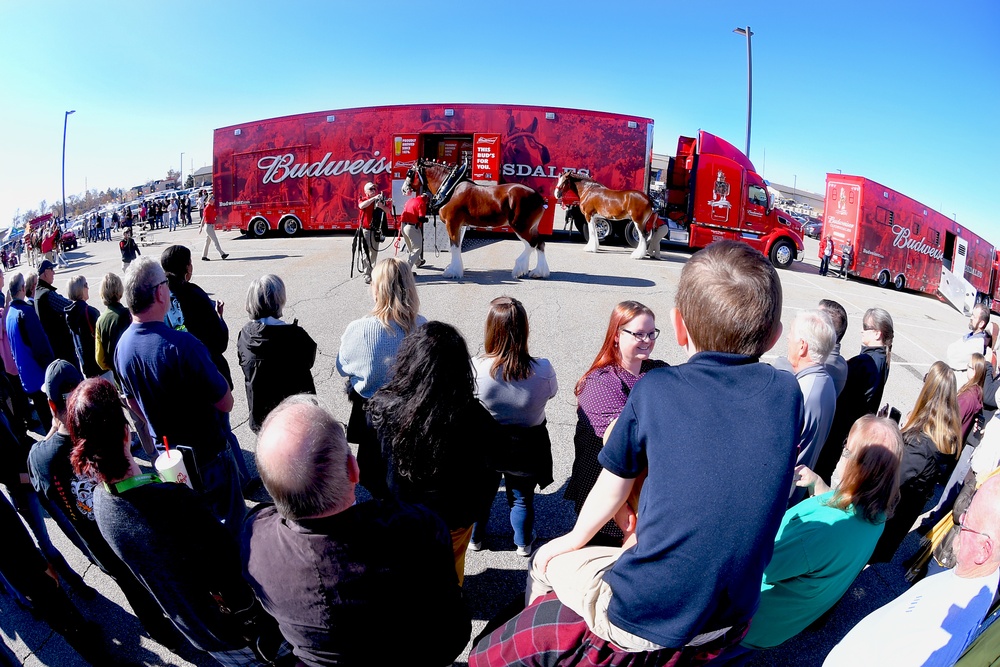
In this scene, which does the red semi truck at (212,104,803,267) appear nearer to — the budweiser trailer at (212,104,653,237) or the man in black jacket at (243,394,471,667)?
the budweiser trailer at (212,104,653,237)

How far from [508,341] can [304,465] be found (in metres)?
1.62

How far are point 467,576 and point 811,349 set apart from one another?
242 cm

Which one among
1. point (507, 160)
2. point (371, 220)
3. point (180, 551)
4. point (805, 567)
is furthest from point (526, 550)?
point (507, 160)

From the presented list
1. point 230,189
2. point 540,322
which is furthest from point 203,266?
point 540,322

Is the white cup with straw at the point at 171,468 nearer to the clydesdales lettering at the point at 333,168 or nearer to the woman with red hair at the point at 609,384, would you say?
the woman with red hair at the point at 609,384

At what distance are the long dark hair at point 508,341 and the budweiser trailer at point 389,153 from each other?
44.2 ft

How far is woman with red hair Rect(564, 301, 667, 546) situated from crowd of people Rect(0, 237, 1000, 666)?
1 cm

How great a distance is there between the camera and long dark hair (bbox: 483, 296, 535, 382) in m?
3.09

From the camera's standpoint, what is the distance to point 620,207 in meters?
13.6

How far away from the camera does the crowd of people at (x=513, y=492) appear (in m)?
1.41

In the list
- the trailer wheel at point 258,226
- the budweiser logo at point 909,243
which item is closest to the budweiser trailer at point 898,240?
the budweiser logo at point 909,243

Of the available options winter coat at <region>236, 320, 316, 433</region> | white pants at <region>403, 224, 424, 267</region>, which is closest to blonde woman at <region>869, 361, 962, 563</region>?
winter coat at <region>236, 320, 316, 433</region>

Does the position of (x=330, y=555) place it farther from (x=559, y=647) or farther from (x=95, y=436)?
(x=95, y=436)

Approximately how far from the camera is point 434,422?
2.53m
